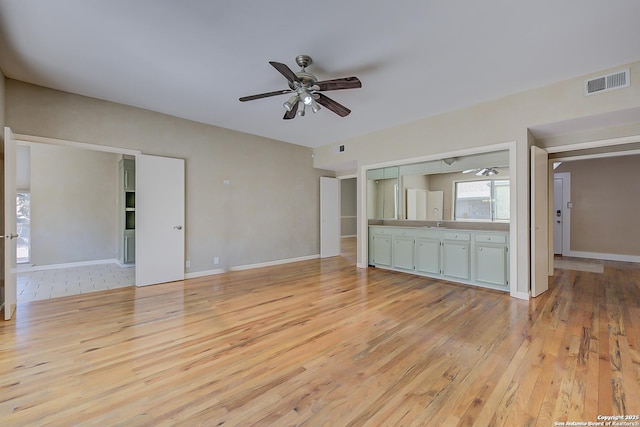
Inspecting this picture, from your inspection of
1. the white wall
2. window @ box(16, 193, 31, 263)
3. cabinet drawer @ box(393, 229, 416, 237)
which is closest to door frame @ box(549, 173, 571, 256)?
cabinet drawer @ box(393, 229, 416, 237)

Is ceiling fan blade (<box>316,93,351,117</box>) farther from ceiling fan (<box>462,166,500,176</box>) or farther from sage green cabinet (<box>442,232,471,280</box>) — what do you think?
sage green cabinet (<box>442,232,471,280</box>)

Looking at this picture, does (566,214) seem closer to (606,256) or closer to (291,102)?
(606,256)

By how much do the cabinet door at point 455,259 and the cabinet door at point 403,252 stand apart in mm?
618

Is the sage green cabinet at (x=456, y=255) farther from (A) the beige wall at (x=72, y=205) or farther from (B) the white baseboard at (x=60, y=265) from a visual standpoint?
(A) the beige wall at (x=72, y=205)

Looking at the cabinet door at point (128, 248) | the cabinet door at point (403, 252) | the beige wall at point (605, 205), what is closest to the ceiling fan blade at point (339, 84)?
the cabinet door at point (403, 252)

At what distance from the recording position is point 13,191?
3.08m

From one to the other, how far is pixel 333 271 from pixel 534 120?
397cm

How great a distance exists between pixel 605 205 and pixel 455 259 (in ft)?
16.9

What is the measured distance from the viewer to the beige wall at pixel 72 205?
5.83 m

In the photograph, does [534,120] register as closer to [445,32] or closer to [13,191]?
[445,32]

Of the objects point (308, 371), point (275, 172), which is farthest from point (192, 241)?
point (308, 371)

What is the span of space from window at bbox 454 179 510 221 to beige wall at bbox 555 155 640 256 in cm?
455

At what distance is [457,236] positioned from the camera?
4.52 metres

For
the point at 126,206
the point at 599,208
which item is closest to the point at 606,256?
the point at 599,208
